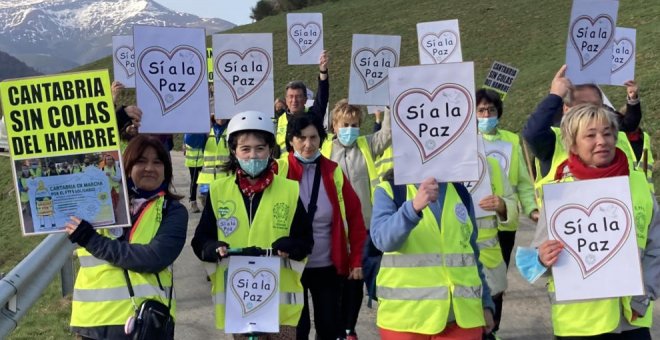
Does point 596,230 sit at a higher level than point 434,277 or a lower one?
higher

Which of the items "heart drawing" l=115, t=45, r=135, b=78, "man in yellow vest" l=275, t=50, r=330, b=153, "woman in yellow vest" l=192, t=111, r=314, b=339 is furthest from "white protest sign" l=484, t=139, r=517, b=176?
"heart drawing" l=115, t=45, r=135, b=78

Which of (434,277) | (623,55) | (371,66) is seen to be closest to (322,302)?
(434,277)

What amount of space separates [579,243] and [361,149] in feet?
10.9

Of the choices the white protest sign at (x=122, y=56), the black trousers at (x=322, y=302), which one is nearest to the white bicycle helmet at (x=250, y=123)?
the black trousers at (x=322, y=302)

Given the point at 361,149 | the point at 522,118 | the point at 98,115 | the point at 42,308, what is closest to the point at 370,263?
the point at 98,115

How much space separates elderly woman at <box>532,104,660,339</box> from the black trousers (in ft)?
5.84

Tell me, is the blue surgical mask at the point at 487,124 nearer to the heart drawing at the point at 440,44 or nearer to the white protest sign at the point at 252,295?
the white protest sign at the point at 252,295

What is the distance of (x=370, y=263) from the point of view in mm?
Result: 4484

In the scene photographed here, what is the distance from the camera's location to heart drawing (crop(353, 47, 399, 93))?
928cm

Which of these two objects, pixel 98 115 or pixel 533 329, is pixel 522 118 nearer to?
pixel 533 329

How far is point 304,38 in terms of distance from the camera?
40.8 feet

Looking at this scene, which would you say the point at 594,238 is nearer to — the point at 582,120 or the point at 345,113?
the point at 582,120

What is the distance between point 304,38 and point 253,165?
7795 millimetres

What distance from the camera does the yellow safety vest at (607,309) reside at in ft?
13.4
